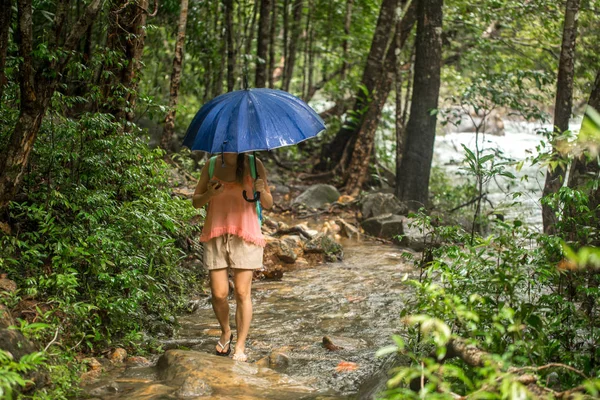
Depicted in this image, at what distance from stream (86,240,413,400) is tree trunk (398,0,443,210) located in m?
2.96

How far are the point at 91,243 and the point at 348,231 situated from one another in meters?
6.68

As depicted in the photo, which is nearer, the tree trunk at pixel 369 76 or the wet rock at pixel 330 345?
the wet rock at pixel 330 345

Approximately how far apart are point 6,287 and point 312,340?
8.22 ft

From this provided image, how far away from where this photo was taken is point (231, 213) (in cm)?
494

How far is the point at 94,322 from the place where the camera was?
15.6 feet

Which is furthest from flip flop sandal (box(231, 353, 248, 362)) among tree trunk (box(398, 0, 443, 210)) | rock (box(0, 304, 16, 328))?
tree trunk (box(398, 0, 443, 210))

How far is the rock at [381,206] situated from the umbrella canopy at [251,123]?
673cm

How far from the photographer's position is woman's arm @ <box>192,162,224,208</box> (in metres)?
4.91

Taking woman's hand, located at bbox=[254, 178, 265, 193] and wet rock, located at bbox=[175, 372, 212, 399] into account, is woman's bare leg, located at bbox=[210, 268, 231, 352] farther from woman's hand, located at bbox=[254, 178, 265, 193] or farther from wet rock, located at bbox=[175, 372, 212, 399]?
wet rock, located at bbox=[175, 372, 212, 399]

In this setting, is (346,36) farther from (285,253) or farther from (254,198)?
(254,198)

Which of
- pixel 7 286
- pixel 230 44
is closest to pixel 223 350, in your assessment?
pixel 7 286

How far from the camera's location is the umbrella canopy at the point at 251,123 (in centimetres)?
453

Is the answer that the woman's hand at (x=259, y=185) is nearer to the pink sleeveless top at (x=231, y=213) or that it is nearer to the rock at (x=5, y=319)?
the pink sleeveless top at (x=231, y=213)

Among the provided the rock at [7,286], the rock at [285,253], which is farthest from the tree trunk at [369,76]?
the rock at [7,286]
